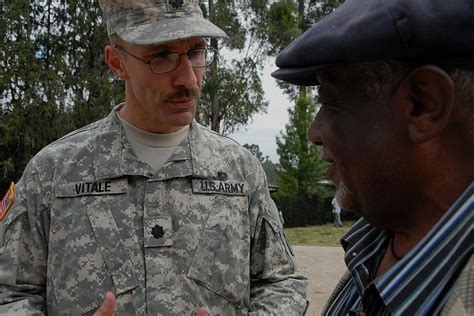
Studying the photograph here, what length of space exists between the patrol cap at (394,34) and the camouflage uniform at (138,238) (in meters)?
1.37

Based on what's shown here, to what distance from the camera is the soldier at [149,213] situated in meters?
2.37

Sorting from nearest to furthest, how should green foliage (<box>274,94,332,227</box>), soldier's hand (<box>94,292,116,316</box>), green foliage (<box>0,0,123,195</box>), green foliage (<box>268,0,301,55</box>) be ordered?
soldier's hand (<box>94,292,116,316</box>), green foliage (<box>0,0,123,195</box>), green foliage (<box>268,0,301,55</box>), green foliage (<box>274,94,332,227</box>)

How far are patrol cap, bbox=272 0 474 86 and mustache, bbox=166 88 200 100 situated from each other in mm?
1283

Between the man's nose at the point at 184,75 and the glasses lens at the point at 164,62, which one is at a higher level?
the glasses lens at the point at 164,62

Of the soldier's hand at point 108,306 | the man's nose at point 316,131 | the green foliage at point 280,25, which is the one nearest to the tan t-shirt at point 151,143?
the soldier's hand at point 108,306

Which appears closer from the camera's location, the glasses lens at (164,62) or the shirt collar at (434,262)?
the shirt collar at (434,262)

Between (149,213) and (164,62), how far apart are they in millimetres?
627

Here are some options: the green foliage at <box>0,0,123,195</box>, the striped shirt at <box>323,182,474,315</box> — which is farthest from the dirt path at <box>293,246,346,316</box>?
the green foliage at <box>0,0,123,195</box>

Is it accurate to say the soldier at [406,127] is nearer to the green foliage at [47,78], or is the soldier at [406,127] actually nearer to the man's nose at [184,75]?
the man's nose at [184,75]

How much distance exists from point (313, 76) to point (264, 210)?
1.35 meters

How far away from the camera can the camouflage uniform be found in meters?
2.36

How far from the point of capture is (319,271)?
10.3m

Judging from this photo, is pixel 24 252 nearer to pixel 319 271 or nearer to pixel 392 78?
pixel 392 78

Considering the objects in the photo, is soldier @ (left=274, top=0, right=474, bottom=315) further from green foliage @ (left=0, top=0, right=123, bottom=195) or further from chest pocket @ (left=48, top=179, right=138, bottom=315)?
green foliage @ (left=0, top=0, right=123, bottom=195)
